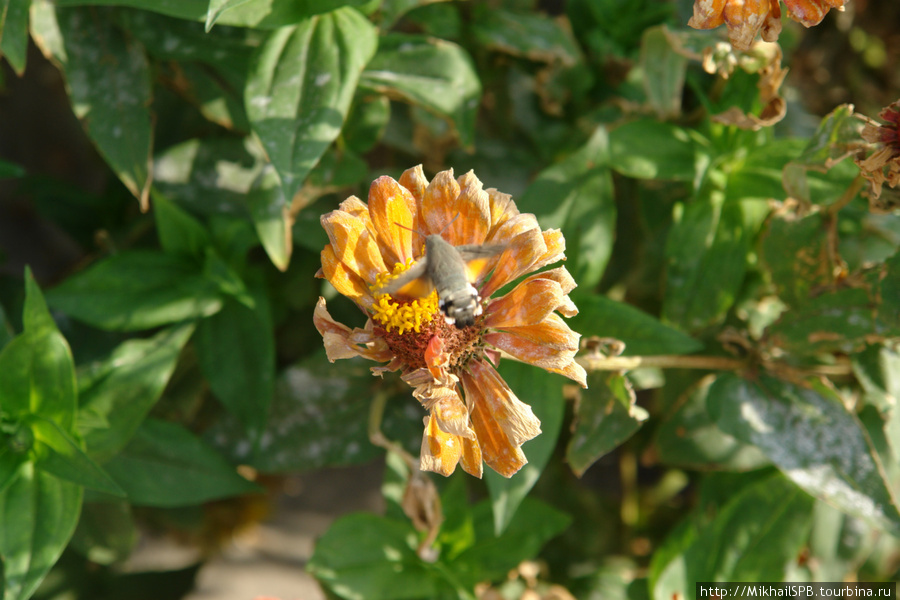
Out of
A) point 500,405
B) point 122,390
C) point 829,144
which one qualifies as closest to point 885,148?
point 829,144

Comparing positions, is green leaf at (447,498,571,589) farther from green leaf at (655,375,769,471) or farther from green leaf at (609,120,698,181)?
green leaf at (609,120,698,181)

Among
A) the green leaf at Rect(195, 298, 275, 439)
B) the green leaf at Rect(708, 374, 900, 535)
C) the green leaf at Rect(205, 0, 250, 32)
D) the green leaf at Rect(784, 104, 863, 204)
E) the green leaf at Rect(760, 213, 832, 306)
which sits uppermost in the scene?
the green leaf at Rect(205, 0, 250, 32)

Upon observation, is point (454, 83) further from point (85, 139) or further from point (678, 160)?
point (85, 139)

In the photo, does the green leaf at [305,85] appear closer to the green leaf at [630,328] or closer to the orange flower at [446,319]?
the orange flower at [446,319]

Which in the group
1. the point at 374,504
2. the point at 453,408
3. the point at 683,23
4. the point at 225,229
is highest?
the point at 683,23

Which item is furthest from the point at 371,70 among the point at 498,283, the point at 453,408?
the point at 453,408

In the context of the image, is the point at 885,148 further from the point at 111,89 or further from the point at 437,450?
the point at 111,89

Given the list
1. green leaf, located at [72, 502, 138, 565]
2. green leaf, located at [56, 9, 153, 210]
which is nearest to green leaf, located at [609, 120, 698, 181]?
green leaf, located at [56, 9, 153, 210]

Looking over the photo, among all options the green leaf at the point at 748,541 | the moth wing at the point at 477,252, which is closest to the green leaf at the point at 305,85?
the moth wing at the point at 477,252
